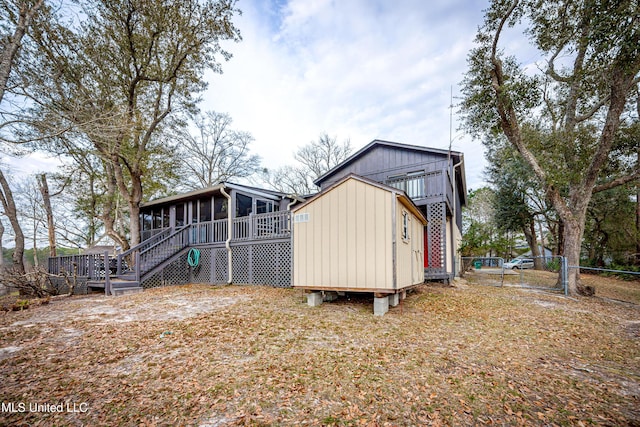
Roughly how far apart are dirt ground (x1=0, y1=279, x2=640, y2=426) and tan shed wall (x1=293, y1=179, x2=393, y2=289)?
2.65ft

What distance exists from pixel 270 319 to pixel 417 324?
9.67ft

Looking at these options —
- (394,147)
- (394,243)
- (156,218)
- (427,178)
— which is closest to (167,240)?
(156,218)

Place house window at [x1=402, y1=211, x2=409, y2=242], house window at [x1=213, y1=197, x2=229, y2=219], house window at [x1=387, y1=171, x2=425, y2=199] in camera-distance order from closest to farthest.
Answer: house window at [x1=402, y1=211, x2=409, y2=242] → house window at [x1=387, y1=171, x2=425, y2=199] → house window at [x1=213, y1=197, x2=229, y2=219]

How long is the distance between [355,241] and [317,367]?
3.08 metres

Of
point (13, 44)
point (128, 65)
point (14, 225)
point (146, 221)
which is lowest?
point (14, 225)

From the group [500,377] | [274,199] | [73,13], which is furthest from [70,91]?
[500,377]

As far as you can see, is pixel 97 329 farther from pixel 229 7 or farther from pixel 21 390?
pixel 229 7

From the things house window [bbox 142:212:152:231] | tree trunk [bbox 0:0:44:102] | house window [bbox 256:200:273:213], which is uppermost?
tree trunk [bbox 0:0:44:102]

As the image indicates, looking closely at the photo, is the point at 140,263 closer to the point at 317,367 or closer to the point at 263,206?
the point at 263,206

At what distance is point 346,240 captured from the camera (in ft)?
21.0

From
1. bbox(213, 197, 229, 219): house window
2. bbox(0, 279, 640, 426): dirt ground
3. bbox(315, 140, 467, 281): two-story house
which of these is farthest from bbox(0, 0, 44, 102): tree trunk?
bbox(315, 140, 467, 281): two-story house

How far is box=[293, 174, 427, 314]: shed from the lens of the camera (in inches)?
236

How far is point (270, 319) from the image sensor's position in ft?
19.3

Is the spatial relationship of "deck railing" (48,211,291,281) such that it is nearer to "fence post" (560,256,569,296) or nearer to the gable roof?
the gable roof
